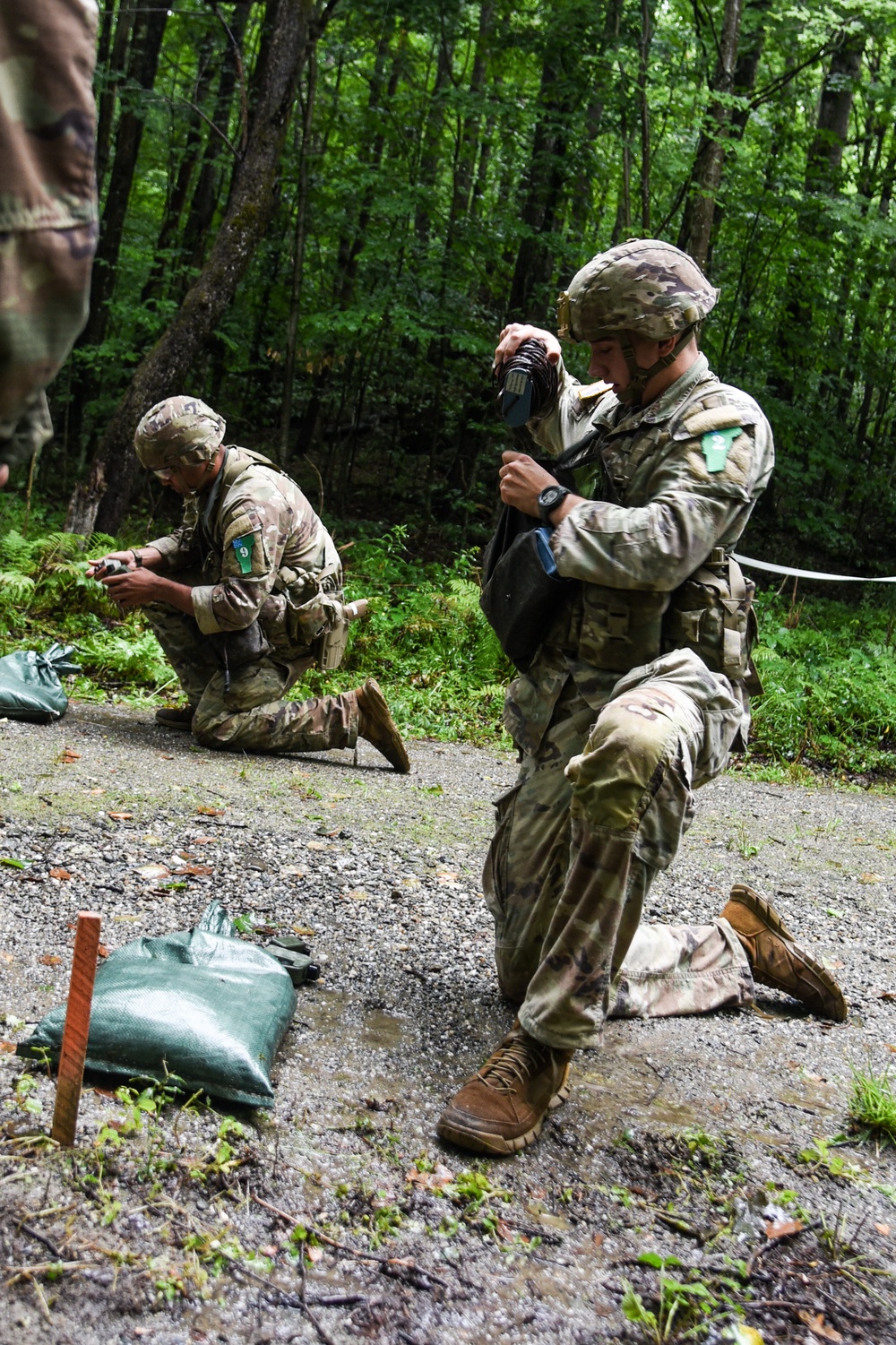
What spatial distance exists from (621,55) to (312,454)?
7.24m

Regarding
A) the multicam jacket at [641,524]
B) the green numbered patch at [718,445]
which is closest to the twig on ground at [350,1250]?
the multicam jacket at [641,524]

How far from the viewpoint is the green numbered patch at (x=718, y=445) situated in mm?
2914

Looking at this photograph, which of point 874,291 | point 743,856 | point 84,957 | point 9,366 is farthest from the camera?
point 874,291

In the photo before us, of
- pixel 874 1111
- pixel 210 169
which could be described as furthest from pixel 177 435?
pixel 210 169

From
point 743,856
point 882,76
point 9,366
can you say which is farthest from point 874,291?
point 9,366

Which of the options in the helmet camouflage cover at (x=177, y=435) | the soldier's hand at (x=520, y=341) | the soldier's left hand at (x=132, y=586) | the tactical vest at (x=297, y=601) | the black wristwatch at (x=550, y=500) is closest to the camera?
the black wristwatch at (x=550, y=500)

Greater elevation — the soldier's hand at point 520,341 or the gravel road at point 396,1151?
the soldier's hand at point 520,341

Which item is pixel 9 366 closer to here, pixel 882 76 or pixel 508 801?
pixel 508 801

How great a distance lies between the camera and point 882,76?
14.9 m

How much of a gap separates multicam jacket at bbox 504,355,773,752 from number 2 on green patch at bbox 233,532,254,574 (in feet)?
8.60

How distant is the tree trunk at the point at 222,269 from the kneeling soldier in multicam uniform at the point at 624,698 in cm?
665

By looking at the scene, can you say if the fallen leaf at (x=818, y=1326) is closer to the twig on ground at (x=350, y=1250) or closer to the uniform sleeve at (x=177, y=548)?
the twig on ground at (x=350, y=1250)

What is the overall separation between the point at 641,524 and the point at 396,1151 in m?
1.64

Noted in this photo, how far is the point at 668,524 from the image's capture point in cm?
284
